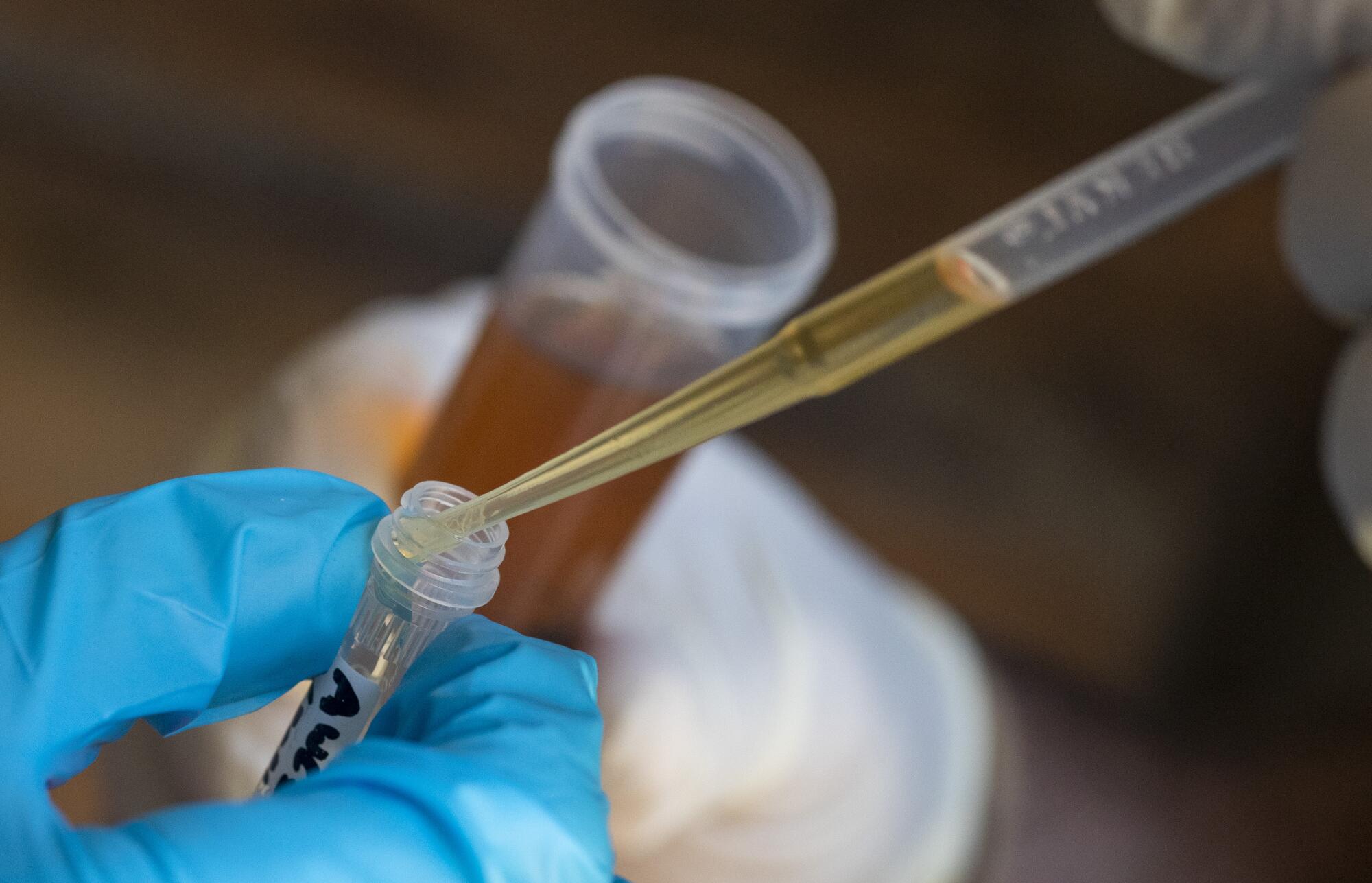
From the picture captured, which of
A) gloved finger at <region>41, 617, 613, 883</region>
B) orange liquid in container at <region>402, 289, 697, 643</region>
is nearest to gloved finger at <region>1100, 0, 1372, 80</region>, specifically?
orange liquid in container at <region>402, 289, 697, 643</region>

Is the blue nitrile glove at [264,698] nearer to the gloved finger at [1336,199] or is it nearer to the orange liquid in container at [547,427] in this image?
the orange liquid in container at [547,427]

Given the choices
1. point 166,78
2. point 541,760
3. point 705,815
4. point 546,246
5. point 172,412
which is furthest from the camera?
point 166,78

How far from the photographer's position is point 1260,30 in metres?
0.74

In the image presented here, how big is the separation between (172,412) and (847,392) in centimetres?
81

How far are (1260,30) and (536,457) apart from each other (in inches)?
21.1

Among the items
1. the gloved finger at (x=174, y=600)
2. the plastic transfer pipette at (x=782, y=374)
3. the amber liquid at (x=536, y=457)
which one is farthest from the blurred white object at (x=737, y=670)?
the plastic transfer pipette at (x=782, y=374)

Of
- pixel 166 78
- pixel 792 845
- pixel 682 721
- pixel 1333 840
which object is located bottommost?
pixel 1333 840

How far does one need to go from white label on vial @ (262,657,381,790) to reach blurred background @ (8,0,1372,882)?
921mm

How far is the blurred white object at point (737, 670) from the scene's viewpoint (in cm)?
93

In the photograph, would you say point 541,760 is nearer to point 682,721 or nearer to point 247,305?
point 682,721

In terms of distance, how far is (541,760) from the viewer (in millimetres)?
438

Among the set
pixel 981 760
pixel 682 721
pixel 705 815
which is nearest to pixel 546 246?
pixel 682 721

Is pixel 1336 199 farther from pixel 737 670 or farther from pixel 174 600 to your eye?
pixel 174 600

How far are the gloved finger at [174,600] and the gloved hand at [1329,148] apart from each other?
58cm
